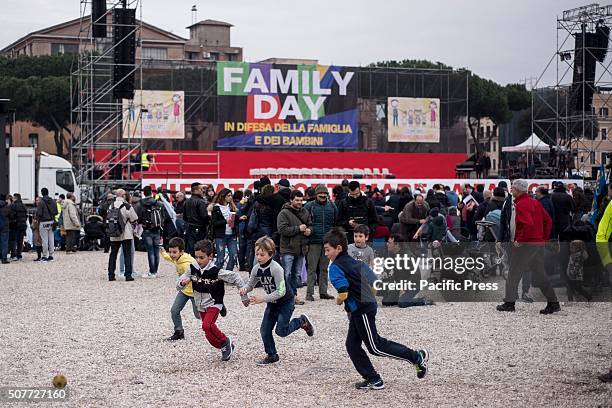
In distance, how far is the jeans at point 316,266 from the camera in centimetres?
1459

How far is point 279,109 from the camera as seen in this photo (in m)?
52.1

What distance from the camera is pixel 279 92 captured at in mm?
52188

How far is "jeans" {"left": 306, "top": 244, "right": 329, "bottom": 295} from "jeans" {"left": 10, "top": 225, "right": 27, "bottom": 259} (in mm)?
12266

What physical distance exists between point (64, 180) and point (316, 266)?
2243 cm

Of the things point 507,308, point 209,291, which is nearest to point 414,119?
point 507,308

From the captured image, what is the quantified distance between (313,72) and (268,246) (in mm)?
44168

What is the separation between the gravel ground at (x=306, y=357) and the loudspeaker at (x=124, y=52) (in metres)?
22.1

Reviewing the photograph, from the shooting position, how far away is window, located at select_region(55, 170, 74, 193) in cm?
3528

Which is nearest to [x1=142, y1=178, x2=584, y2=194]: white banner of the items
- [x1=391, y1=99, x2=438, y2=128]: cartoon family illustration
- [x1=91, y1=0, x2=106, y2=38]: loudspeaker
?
[x1=91, y1=0, x2=106, y2=38]: loudspeaker

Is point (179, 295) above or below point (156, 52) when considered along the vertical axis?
below

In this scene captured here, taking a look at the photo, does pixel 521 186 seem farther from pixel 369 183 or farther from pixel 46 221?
pixel 369 183

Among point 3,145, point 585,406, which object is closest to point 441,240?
point 585,406

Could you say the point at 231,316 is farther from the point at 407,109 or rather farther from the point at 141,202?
the point at 407,109

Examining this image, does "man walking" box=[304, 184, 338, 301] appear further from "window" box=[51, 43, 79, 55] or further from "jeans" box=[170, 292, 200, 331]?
"window" box=[51, 43, 79, 55]
